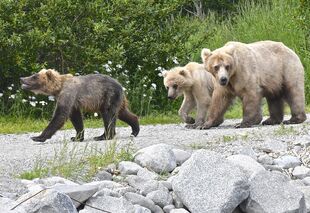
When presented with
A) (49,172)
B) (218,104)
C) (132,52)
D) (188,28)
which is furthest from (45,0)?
(49,172)

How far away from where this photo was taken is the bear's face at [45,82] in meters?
11.5

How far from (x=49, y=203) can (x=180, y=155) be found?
273cm

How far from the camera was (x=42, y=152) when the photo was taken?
31.9ft

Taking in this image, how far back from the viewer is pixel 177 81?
13.4 meters

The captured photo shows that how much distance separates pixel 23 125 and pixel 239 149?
490cm

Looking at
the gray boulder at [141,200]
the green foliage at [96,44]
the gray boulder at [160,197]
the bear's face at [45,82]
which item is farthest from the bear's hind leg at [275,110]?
the gray boulder at [141,200]

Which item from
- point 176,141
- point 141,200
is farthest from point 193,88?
point 141,200

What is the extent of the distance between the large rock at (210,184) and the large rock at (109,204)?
66 centimetres

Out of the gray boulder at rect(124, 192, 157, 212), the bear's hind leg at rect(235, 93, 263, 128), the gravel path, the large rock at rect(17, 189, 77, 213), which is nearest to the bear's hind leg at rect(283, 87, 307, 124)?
the bear's hind leg at rect(235, 93, 263, 128)

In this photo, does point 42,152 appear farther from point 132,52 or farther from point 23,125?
point 132,52

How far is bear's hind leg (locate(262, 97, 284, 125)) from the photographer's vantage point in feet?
43.0

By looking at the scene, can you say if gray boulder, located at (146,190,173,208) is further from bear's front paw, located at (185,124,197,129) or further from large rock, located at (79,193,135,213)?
bear's front paw, located at (185,124,197,129)

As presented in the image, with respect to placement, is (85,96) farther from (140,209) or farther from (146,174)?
(140,209)

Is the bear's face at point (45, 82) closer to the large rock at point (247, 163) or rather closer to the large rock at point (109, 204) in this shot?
the large rock at point (247, 163)
